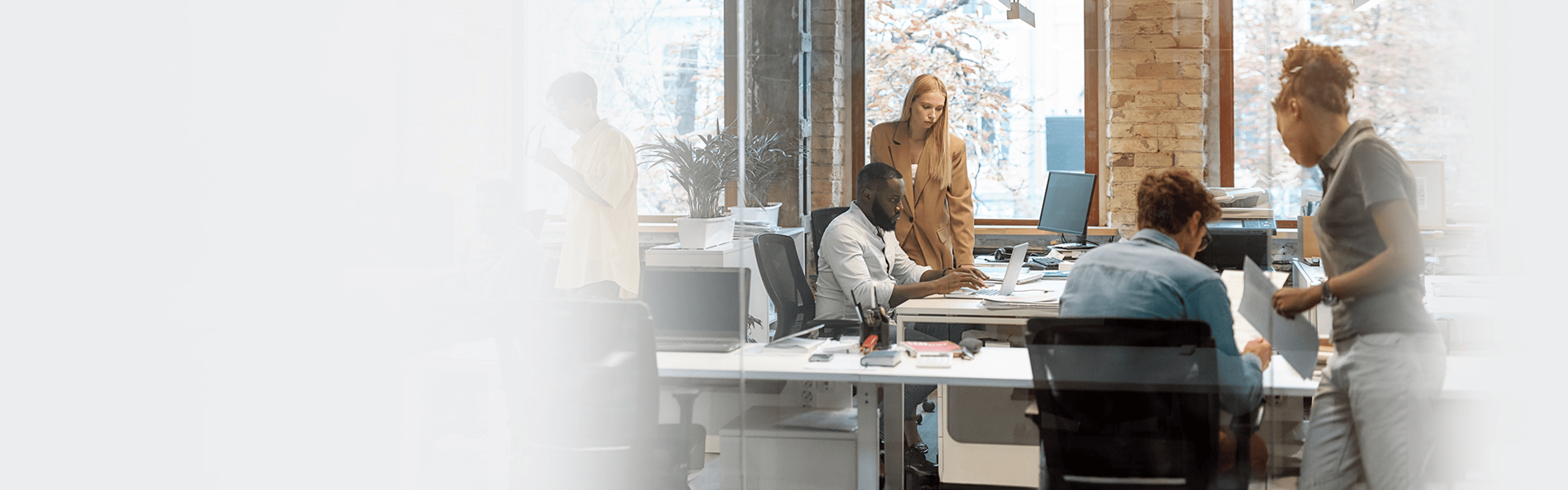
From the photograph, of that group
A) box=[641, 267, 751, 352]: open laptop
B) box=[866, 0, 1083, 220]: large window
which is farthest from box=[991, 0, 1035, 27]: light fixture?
box=[641, 267, 751, 352]: open laptop

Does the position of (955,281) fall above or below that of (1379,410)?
above

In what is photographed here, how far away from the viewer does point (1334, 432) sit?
6.81 ft

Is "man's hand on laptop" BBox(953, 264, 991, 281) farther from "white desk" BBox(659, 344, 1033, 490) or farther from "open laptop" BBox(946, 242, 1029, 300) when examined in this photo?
"white desk" BBox(659, 344, 1033, 490)

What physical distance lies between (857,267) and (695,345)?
2.27ft

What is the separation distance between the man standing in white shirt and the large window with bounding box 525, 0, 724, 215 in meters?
0.02

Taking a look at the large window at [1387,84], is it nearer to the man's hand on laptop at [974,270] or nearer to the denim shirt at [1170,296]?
the denim shirt at [1170,296]

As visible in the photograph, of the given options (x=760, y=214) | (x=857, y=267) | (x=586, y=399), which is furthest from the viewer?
(x=857, y=267)

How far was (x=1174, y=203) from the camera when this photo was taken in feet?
6.94

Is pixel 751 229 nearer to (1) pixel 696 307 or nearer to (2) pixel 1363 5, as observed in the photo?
(1) pixel 696 307

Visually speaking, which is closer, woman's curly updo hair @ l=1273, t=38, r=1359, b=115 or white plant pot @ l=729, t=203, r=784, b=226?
woman's curly updo hair @ l=1273, t=38, r=1359, b=115

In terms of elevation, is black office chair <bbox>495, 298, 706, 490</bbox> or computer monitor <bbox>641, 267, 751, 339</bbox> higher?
computer monitor <bbox>641, 267, 751, 339</bbox>

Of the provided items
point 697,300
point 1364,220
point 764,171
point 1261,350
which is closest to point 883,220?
point 764,171

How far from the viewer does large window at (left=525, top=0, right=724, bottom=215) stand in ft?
7.02

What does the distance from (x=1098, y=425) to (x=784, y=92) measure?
50.7 inches
